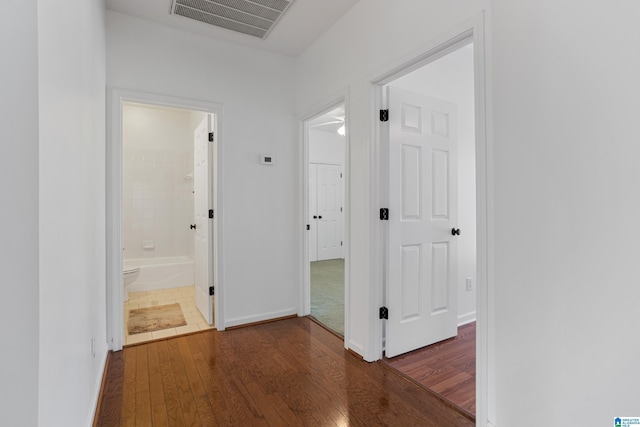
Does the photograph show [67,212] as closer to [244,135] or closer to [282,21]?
[244,135]

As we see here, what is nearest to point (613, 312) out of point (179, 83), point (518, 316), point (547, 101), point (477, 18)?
point (518, 316)

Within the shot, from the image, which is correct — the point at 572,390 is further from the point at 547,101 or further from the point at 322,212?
the point at 322,212

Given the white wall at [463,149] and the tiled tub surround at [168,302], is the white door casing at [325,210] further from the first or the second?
the white wall at [463,149]

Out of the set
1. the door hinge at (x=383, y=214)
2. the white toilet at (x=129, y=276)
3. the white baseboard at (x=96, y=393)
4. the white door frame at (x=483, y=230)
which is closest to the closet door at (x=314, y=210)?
the white toilet at (x=129, y=276)

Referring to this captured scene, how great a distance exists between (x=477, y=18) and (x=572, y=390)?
1.66 m

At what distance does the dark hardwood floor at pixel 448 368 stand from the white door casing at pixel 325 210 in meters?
4.31

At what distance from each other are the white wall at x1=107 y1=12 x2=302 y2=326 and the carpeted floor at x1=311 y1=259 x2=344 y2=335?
1.31 feet

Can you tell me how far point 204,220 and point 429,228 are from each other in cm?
213

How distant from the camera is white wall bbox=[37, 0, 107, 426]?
851 millimetres

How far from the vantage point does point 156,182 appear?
4875 millimetres

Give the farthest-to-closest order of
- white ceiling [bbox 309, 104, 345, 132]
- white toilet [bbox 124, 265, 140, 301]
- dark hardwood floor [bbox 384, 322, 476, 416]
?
white ceiling [bbox 309, 104, 345, 132]
white toilet [bbox 124, 265, 140, 301]
dark hardwood floor [bbox 384, 322, 476, 416]

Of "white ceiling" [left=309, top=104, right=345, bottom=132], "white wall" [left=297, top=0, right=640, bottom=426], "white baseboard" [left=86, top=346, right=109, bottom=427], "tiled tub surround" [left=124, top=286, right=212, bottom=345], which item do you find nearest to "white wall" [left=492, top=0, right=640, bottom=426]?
"white wall" [left=297, top=0, right=640, bottom=426]

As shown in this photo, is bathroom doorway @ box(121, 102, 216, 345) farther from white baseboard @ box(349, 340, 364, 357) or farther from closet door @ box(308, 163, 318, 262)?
closet door @ box(308, 163, 318, 262)

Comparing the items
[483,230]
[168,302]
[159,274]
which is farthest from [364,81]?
[159,274]
